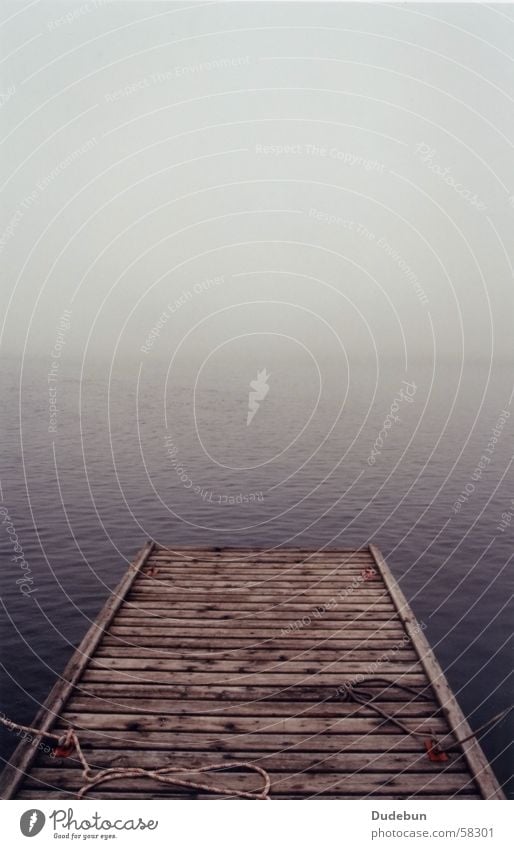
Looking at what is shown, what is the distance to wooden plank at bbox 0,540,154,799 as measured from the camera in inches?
213

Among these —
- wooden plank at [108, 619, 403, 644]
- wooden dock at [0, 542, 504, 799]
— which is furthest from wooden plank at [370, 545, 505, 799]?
wooden plank at [108, 619, 403, 644]

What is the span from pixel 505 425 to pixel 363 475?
21926 mm

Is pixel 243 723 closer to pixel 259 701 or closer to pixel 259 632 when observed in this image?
pixel 259 701

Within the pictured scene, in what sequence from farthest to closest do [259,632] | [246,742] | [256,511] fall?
[256,511] → [259,632] → [246,742]

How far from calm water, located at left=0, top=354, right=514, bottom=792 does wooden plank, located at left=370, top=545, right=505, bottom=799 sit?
2.58 metres

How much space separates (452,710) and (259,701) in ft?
7.88

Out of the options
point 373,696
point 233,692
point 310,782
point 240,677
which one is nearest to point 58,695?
point 233,692

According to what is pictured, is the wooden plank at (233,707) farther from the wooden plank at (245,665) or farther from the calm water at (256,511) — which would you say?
the calm water at (256,511)

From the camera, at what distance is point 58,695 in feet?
22.2

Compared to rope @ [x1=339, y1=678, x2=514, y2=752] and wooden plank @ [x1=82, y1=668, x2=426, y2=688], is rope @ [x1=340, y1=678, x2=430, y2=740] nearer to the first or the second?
rope @ [x1=339, y1=678, x2=514, y2=752]

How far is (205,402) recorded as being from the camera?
179ft

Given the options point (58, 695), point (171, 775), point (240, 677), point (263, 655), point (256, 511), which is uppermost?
point (256, 511)
